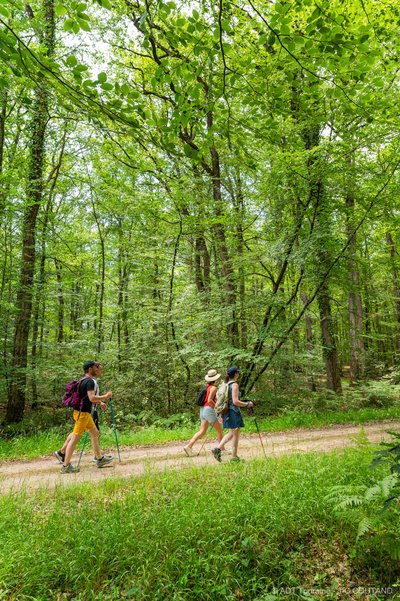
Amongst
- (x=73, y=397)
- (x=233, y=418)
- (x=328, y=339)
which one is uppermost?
(x=328, y=339)

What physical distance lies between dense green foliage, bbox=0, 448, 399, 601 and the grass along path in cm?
400

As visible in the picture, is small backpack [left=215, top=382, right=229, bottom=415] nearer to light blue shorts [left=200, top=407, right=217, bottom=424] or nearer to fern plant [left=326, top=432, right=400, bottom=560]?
light blue shorts [left=200, top=407, right=217, bottom=424]

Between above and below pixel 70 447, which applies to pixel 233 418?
above

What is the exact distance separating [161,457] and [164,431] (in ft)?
8.70

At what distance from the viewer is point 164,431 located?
408 inches

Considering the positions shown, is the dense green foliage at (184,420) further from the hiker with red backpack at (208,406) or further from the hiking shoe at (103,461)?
the hiker with red backpack at (208,406)

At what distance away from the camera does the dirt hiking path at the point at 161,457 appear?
6285mm

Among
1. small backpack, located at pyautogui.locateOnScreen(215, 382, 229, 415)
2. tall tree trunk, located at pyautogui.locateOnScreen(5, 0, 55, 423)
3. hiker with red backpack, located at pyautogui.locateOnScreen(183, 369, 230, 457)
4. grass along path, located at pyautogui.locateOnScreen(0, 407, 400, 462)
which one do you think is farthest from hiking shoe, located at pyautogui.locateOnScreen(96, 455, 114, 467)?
tall tree trunk, located at pyautogui.locateOnScreen(5, 0, 55, 423)

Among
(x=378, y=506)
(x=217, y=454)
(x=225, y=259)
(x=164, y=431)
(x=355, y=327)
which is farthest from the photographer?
(x=355, y=327)

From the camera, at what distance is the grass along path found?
340 inches

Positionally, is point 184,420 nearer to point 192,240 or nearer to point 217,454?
point 217,454

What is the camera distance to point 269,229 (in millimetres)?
12031

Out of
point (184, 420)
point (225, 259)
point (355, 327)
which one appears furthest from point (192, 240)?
point (355, 327)

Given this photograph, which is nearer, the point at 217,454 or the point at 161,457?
the point at 217,454
